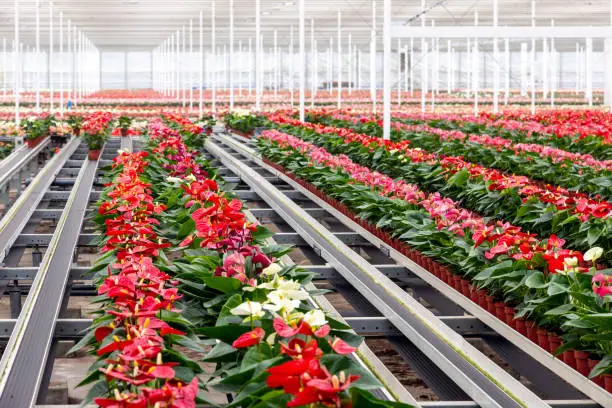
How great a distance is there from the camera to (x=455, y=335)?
157 inches

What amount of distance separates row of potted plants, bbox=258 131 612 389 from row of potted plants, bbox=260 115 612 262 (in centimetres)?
35

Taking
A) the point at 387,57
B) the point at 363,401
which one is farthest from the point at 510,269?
the point at 387,57

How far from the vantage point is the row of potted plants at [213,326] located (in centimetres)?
221

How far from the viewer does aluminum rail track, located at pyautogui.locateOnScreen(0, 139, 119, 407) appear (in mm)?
3307

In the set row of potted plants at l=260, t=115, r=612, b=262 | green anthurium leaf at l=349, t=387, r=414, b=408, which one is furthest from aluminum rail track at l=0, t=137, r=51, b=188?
green anthurium leaf at l=349, t=387, r=414, b=408

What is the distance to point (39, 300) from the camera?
14.8 feet

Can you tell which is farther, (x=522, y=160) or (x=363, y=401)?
(x=522, y=160)

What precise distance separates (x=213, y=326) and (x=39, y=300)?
4.84 feet

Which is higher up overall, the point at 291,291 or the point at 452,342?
the point at 291,291

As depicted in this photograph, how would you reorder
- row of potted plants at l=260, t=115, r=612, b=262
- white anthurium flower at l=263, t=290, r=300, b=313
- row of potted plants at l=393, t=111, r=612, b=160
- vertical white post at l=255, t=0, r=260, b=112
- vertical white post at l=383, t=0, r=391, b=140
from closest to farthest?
1. white anthurium flower at l=263, t=290, r=300, b=313
2. row of potted plants at l=260, t=115, r=612, b=262
3. row of potted plants at l=393, t=111, r=612, b=160
4. vertical white post at l=383, t=0, r=391, b=140
5. vertical white post at l=255, t=0, r=260, b=112

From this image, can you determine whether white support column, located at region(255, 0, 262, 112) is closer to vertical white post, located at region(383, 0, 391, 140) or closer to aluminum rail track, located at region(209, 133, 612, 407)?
vertical white post, located at region(383, 0, 391, 140)

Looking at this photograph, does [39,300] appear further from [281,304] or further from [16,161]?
[16,161]

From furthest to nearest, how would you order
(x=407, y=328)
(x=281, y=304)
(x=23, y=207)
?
(x=23, y=207)
(x=407, y=328)
(x=281, y=304)

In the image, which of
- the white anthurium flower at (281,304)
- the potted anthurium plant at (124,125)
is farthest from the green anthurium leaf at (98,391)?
the potted anthurium plant at (124,125)
